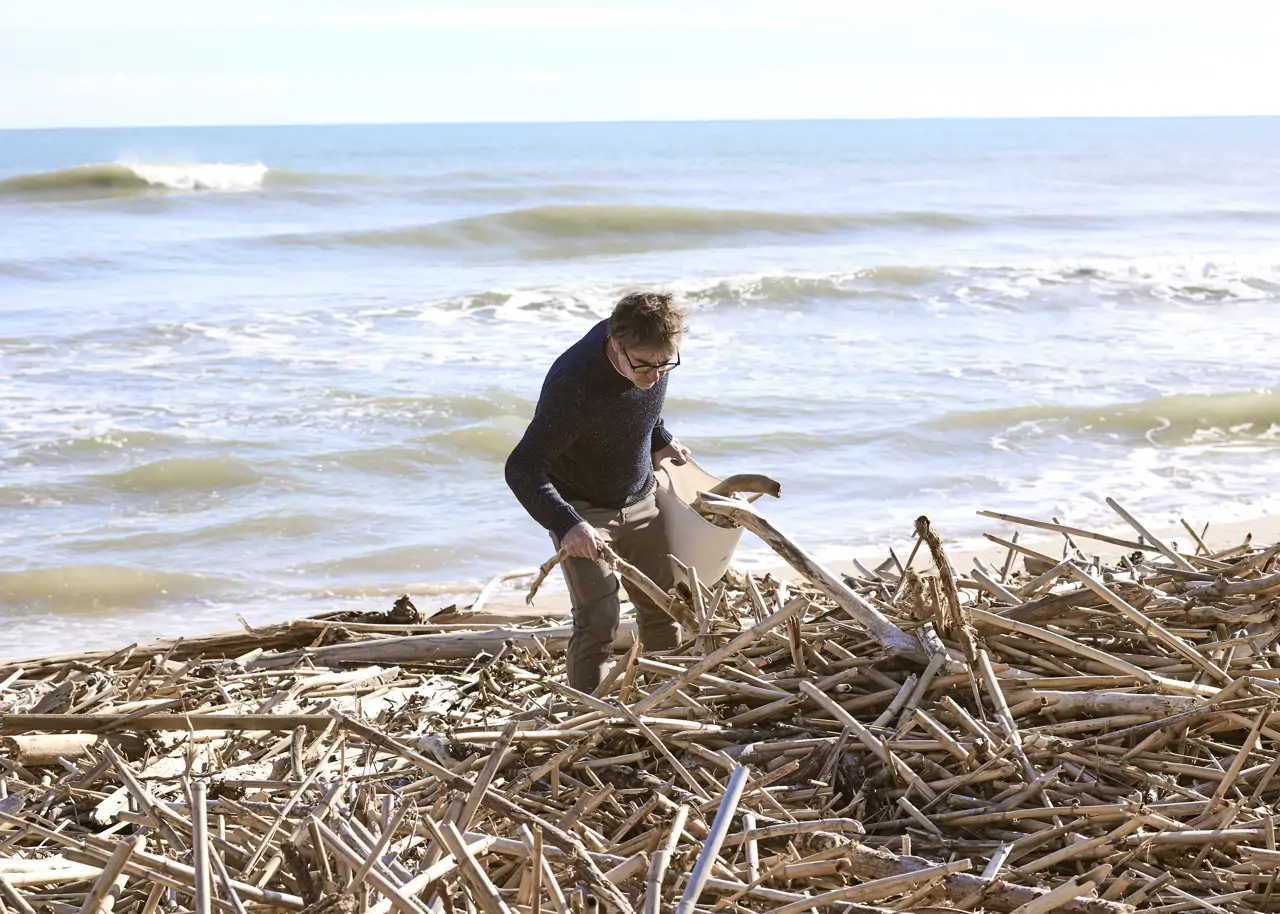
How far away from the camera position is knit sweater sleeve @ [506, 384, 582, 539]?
4109 millimetres

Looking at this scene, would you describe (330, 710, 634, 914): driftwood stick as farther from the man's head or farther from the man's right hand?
the man's head

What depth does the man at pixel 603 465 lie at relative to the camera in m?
3.95

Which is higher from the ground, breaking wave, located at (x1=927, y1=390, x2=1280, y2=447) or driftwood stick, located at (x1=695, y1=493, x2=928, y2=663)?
driftwood stick, located at (x1=695, y1=493, x2=928, y2=663)

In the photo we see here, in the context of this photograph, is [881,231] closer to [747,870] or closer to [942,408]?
[942,408]

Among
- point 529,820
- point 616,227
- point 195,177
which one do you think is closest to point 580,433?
point 529,820

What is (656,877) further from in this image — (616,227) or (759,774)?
(616,227)

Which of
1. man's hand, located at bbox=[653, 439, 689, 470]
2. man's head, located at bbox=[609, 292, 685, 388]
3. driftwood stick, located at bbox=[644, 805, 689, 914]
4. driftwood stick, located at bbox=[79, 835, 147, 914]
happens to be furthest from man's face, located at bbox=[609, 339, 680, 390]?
driftwood stick, located at bbox=[79, 835, 147, 914]

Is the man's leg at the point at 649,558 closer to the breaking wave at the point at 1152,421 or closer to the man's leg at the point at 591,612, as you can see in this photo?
the man's leg at the point at 591,612

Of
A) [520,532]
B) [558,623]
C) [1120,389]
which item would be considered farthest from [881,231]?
[558,623]

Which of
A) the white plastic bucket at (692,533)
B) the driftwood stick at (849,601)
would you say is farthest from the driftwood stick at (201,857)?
the white plastic bucket at (692,533)

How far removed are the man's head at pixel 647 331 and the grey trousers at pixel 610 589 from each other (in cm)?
59

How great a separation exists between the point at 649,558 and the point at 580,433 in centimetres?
58

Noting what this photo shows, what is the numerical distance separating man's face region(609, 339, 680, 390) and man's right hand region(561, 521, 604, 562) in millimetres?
487

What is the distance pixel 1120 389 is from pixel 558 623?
30.3 ft
